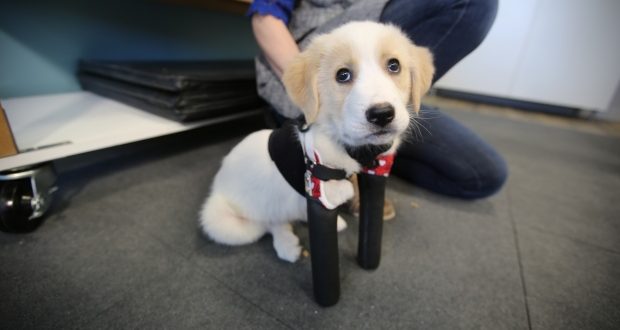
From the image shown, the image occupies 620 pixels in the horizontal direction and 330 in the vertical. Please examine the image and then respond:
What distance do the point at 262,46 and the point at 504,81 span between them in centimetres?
294

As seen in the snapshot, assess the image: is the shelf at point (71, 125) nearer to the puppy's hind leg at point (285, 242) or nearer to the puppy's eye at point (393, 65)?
the puppy's hind leg at point (285, 242)

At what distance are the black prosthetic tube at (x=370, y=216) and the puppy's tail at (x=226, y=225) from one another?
0.31 meters

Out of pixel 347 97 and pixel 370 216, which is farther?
pixel 370 216

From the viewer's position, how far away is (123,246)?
828 mm

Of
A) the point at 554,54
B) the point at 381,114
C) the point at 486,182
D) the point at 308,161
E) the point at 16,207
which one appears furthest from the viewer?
the point at 554,54

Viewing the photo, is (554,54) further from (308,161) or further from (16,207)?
(16,207)

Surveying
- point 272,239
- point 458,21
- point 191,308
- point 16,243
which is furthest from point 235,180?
point 458,21

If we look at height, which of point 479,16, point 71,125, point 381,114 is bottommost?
point 71,125

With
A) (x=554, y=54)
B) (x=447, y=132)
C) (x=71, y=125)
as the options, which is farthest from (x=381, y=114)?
(x=554, y=54)

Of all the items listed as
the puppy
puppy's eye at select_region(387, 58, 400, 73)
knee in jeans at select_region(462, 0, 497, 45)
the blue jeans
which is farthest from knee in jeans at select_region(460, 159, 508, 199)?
puppy's eye at select_region(387, 58, 400, 73)

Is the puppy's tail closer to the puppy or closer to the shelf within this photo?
the puppy

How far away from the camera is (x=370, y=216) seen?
69cm

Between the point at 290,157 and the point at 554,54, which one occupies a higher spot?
the point at 290,157

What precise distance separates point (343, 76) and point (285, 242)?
481 millimetres
